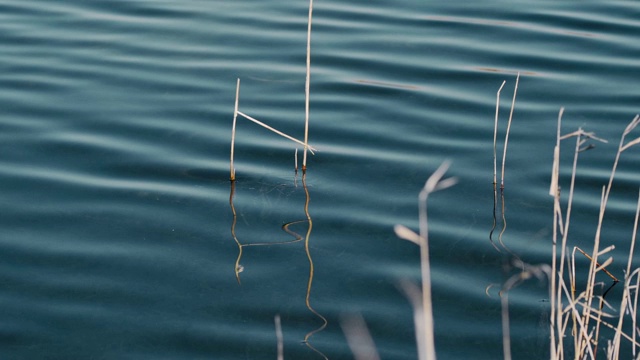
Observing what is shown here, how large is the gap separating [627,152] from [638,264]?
138cm

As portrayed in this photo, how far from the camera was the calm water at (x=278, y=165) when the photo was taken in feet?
14.0

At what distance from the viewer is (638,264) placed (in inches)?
180

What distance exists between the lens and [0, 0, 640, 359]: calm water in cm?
426

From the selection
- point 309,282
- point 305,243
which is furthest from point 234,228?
point 309,282

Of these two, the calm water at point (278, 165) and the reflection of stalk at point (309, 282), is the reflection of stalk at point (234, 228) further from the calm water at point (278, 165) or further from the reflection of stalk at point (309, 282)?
the reflection of stalk at point (309, 282)

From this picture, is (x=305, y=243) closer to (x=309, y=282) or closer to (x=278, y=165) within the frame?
(x=309, y=282)

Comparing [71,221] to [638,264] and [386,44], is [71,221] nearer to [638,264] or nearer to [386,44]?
[638,264]

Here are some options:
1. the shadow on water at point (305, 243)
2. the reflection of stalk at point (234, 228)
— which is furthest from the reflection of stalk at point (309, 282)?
the reflection of stalk at point (234, 228)

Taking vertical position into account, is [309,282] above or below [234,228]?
below

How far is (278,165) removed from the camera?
18.2 ft

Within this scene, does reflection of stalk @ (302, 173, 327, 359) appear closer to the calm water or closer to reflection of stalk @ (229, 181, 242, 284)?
the calm water

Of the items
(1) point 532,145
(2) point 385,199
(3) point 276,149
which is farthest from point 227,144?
(1) point 532,145

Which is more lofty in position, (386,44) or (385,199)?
(386,44)

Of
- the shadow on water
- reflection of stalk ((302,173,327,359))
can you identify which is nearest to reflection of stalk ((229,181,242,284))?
the shadow on water
